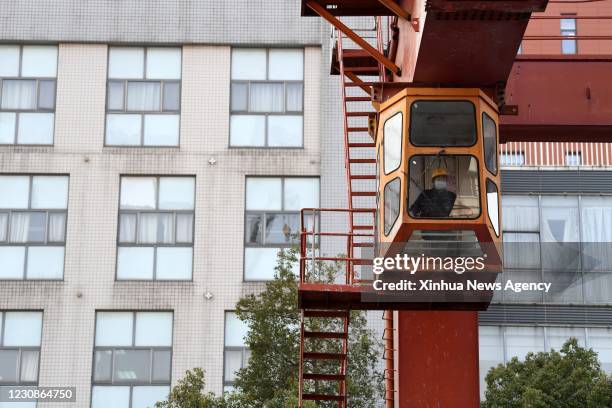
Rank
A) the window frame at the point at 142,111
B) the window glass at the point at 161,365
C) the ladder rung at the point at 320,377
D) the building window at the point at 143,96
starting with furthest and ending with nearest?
1. the building window at the point at 143,96
2. the window frame at the point at 142,111
3. the window glass at the point at 161,365
4. the ladder rung at the point at 320,377

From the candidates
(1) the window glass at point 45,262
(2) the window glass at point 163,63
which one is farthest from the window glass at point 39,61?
(1) the window glass at point 45,262

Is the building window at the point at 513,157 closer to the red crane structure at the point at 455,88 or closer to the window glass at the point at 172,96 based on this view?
the window glass at the point at 172,96

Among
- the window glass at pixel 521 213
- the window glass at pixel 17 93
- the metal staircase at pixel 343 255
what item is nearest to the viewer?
the metal staircase at pixel 343 255

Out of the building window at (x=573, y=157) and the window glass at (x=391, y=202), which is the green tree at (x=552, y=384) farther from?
the building window at (x=573, y=157)

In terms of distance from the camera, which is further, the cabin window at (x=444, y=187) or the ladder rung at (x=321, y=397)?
the ladder rung at (x=321, y=397)

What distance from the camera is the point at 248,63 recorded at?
33.8m

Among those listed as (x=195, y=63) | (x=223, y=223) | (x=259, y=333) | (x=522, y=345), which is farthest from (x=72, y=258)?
(x=522, y=345)

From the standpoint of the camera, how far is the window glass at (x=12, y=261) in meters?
32.1

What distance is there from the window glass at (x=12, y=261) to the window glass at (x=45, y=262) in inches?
8.2

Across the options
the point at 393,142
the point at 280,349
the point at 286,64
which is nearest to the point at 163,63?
the point at 286,64

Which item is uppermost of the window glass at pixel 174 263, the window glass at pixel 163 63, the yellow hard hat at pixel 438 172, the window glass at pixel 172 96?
the window glass at pixel 163 63

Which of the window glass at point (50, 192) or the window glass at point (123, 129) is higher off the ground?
the window glass at point (123, 129)

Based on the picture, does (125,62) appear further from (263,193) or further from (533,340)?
(533,340)

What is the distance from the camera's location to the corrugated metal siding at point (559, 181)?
3244 cm
